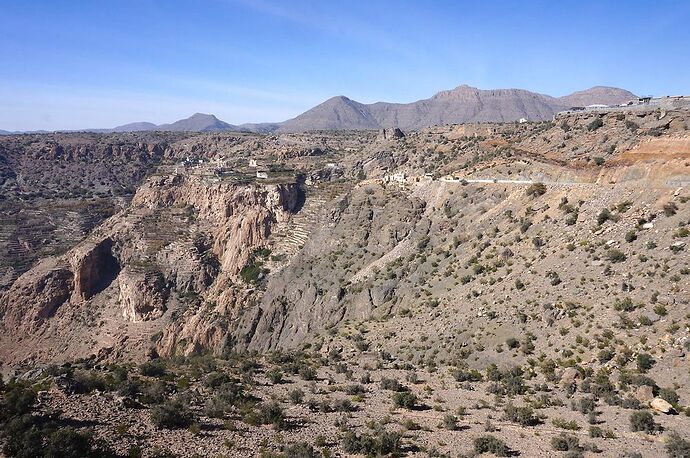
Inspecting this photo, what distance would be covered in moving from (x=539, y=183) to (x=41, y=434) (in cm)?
2908

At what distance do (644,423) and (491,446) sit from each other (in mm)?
4927

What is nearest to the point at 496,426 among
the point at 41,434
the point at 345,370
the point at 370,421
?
the point at 370,421

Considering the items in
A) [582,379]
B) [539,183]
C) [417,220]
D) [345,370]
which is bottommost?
[345,370]

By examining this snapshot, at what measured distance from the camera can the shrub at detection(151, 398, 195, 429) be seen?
580 inches

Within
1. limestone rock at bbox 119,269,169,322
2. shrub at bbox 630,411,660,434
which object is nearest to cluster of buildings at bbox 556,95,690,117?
shrub at bbox 630,411,660,434

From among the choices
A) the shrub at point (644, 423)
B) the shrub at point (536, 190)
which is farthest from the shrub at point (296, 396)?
the shrub at point (536, 190)

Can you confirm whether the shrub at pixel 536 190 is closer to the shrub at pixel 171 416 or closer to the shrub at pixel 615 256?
the shrub at pixel 615 256

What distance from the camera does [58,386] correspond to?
53.8 feet

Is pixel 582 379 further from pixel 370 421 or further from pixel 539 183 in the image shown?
pixel 539 183

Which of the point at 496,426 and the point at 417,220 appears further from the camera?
the point at 417,220

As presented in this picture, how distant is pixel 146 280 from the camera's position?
49.0 metres

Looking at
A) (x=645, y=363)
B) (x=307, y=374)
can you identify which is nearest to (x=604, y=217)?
(x=645, y=363)

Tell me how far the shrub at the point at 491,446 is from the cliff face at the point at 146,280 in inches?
1220

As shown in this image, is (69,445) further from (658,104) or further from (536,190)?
(658,104)
